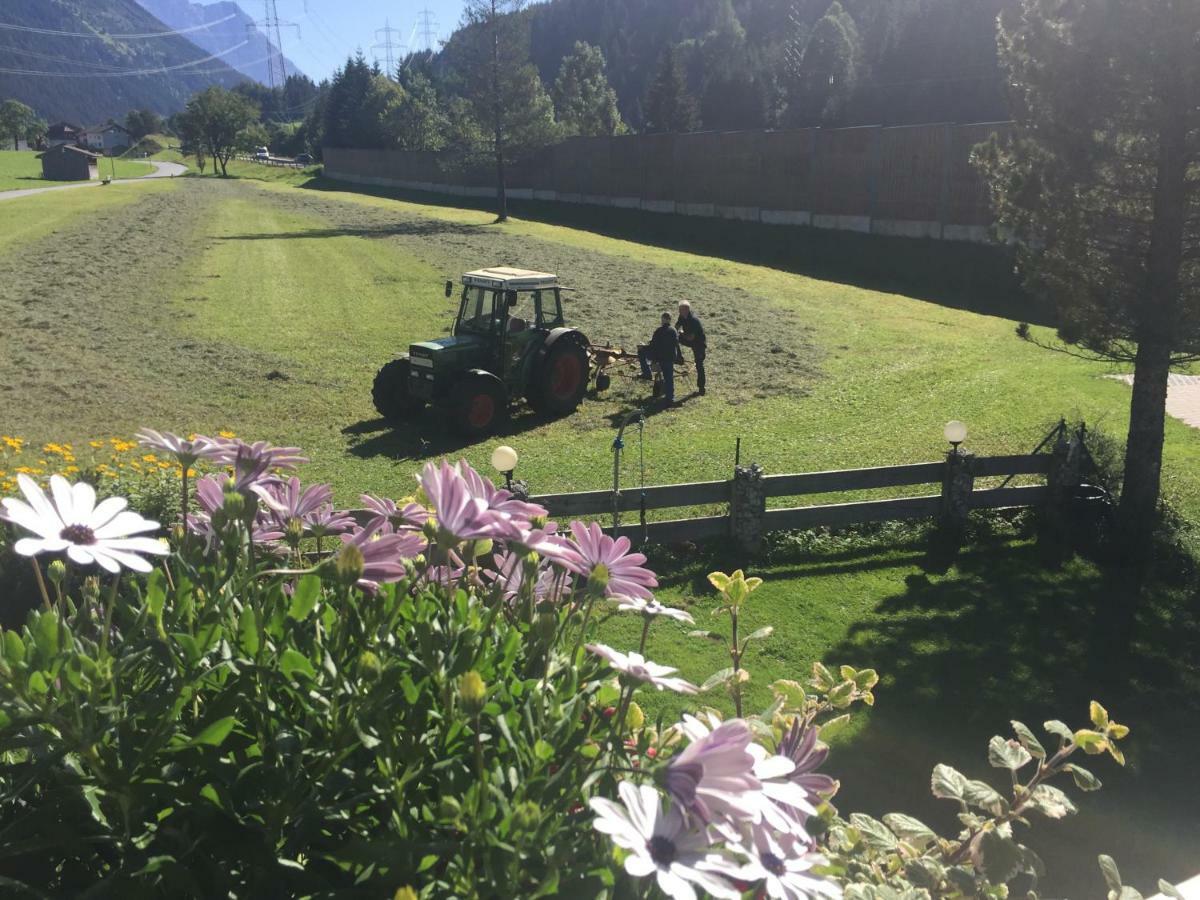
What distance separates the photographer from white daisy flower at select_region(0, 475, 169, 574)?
1227 millimetres

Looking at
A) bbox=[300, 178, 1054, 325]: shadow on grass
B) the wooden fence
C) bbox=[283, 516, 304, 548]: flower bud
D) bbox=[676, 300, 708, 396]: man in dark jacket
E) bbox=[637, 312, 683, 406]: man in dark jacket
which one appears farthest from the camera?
bbox=[300, 178, 1054, 325]: shadow on grass

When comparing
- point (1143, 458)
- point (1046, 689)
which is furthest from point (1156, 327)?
point (1046, 689)

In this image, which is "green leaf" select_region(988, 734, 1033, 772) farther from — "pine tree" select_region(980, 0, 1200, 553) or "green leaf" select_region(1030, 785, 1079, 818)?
"pine tree" select_region(980, 0, 1200, 553)

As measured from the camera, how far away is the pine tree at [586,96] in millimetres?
72625

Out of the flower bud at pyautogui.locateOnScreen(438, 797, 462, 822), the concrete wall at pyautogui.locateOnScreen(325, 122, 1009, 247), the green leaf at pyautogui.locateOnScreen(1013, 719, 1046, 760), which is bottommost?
the green leaf at pyautogui.locateOnScreen(1013, 719, 1046, 760)

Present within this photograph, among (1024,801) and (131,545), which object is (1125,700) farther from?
(131,545)

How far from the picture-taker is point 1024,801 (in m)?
1.71

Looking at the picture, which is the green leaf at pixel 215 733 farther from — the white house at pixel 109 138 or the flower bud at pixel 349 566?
the white house at pixel 109 138

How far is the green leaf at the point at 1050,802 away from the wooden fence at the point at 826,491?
5.81m

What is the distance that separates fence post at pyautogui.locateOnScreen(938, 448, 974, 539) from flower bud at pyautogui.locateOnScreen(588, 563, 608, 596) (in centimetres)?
803

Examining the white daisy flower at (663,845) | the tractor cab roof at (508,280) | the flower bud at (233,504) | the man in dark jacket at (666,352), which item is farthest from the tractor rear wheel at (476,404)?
the white daisy flower at (663,845)

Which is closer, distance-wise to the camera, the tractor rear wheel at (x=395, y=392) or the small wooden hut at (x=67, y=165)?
the tractor rear wheel at (x=395, y=392)

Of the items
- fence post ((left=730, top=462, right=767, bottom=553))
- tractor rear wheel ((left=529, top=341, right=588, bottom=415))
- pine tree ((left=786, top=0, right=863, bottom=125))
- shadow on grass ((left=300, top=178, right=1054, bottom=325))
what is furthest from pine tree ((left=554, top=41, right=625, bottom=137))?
fence post ((left=730, top=462, right=767, bottom=553))

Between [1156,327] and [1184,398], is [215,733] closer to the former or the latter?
[1156,327]
